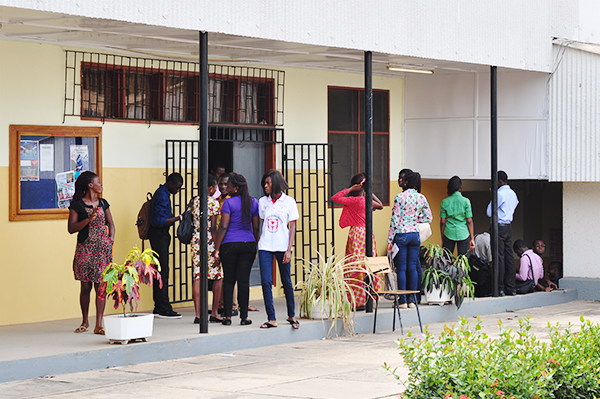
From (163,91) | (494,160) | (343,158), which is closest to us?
(163,91)

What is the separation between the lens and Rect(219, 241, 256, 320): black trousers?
943 cm

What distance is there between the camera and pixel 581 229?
45.9 ft

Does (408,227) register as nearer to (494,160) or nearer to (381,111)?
(494,160)

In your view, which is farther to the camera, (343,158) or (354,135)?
(354,135)

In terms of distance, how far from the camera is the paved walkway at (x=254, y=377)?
280 inches

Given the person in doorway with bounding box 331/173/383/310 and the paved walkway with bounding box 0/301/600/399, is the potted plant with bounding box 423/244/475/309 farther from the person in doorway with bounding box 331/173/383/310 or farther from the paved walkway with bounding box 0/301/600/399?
the paved walkway with bounding box 0/301/600/399

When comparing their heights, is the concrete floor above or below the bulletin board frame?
below

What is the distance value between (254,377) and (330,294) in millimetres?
2324

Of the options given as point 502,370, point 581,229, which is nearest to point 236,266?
point 502,370

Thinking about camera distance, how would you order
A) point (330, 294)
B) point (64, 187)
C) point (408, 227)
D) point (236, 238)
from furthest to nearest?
point (408, 227) → point (64, 187) → point (330, 294) → point (236, 238)

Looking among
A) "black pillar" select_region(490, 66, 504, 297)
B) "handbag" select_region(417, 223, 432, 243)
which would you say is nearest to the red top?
"handbag" select_region(417, 223, 432, 243)

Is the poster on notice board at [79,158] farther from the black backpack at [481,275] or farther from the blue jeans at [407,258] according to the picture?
the black backpack at [481,275]

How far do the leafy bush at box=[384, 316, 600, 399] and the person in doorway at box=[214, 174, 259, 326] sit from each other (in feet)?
13.0

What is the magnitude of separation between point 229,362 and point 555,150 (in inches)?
269
